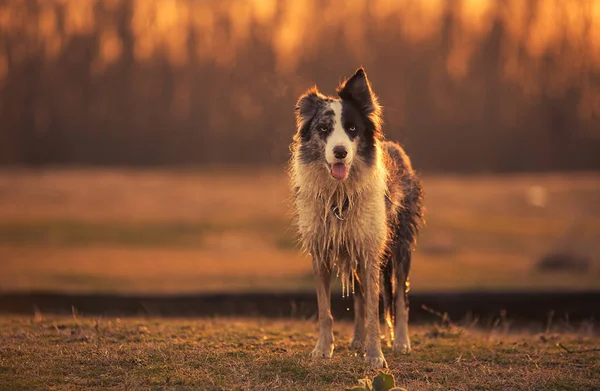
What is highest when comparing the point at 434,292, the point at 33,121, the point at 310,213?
the point at 33,121

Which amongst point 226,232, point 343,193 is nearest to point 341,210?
point 343,193

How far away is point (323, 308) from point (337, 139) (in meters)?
2.54

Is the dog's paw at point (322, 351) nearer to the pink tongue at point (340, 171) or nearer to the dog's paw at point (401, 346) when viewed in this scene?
the dog's paw at point (401, 346)

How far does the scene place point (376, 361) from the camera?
10211 millimetres

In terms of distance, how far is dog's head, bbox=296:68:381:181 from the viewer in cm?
998

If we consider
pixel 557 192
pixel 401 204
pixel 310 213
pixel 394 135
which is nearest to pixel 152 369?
pixel 310 213

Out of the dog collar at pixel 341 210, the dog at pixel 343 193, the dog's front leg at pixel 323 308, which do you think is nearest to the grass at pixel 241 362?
the dog's front leg at pixel 323 308

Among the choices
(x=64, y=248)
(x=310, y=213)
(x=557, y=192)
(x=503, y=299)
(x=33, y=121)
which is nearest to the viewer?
(x=310, y=213)

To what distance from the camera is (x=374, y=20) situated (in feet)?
181

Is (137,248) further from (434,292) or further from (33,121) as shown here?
(434,292)

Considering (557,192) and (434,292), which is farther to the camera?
(557,192)

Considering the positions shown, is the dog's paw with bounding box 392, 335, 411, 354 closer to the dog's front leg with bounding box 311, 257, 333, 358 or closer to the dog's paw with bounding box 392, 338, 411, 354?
→ the dog's paw with bounding box 392, 338, 411, 354

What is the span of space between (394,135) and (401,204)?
3708 cm

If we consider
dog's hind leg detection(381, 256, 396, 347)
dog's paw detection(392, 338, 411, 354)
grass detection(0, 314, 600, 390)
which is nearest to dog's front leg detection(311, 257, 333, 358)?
grass detection(0, 314, 600, 390)
